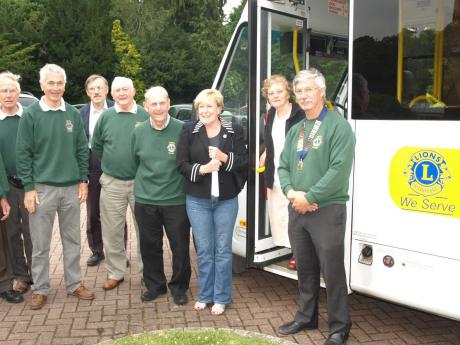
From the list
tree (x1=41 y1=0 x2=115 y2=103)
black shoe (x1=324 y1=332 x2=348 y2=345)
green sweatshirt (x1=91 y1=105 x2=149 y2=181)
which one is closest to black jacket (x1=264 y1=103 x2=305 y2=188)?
green sweatshirt (x1=91 y1=105 x2=149 y2=181)

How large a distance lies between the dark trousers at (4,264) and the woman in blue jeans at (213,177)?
1.74m

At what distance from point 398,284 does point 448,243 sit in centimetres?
47

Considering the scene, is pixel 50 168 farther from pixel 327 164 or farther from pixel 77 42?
pixel 77 42

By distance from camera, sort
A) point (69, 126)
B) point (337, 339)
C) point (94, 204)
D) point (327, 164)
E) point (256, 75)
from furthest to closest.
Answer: point (94, 204), point (69, 126), point (256, 75), point (337, 339), point (327, 164)

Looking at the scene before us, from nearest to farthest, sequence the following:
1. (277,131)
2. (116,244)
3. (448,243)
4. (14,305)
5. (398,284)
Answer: (448,243), (398,284), (277,131), (14,305), (116,244)

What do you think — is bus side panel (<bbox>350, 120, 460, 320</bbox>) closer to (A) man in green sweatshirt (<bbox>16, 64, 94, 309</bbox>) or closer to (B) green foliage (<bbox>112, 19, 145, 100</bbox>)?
(A) man in green sweatshirt (<bbox>16, 64, 94, 309</bbox>)

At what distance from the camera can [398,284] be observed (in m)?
3.48

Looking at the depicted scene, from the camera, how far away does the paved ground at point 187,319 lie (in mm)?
3949

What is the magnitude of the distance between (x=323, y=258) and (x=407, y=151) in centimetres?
89

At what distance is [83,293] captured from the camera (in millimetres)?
4664

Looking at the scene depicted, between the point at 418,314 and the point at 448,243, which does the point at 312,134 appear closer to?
the point at 448,243

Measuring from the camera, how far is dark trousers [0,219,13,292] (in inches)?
182

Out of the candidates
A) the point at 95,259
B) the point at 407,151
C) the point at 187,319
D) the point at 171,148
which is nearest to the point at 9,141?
the point at 171,148

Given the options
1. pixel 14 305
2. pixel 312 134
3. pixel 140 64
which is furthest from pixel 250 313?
pixel 140 64
